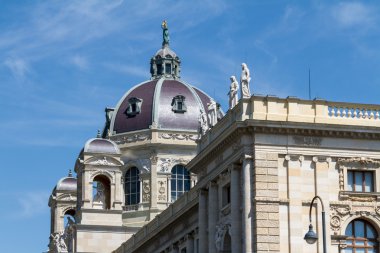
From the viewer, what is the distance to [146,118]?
405 ft

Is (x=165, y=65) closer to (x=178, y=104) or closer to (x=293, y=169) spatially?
(x=178, y=104)

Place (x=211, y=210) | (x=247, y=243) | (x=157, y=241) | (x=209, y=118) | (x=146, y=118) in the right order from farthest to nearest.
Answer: (x=146, y=118) < (x=157, y=241) < (x=209, y=118) < (x=211, y=210) < (x=247, y=243)

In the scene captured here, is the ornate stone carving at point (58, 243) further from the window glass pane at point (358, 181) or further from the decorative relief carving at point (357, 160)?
the decorative relief carving at point (357, 160)

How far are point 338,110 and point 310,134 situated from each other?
2.64m

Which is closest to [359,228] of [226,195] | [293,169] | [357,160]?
[357,160]

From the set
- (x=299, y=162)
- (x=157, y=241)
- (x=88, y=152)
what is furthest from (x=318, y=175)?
(x=88, y=152)

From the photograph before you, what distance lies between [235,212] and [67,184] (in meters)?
64.0

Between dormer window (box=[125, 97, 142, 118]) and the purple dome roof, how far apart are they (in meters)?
0.22

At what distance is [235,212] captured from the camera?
228 ft

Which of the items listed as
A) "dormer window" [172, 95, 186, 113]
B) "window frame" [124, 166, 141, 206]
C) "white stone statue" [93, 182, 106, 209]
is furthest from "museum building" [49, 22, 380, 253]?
"dormer window" [172, 95, 186, 113]

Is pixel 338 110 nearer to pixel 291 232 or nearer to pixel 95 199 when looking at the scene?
pixel 291 232

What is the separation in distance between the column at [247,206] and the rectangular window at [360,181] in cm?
576

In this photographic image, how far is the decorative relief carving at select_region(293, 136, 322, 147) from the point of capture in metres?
69.2

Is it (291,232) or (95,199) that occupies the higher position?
(95,199)
